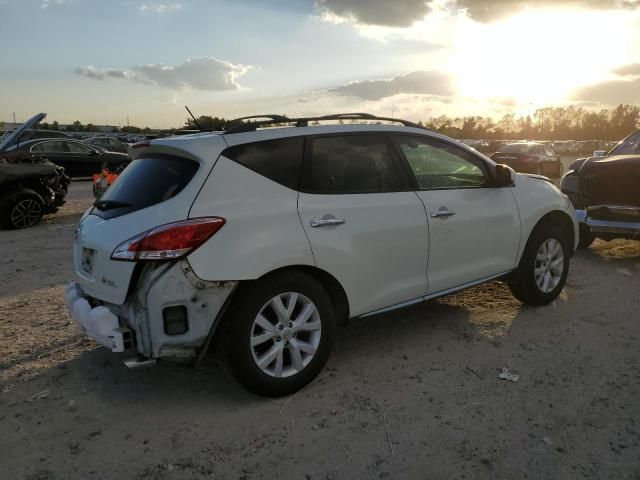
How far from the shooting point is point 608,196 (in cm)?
677

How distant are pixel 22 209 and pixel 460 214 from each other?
839cm

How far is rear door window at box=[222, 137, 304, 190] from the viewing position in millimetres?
3240

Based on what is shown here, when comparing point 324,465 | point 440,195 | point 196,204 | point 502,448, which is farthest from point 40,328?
point 502,448

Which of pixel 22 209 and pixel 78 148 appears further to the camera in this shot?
pixel 78 148

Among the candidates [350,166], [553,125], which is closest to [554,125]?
[553,125]

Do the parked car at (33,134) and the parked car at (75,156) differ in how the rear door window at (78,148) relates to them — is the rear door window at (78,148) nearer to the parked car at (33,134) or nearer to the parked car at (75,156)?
the parked car at (75,156)

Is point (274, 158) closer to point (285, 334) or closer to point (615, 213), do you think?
point (285, 334)

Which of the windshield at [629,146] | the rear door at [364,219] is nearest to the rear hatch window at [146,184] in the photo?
the rear door at [364,219]

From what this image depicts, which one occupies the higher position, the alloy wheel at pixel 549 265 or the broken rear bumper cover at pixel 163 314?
the broken rear bumper cover at pixel 163 314

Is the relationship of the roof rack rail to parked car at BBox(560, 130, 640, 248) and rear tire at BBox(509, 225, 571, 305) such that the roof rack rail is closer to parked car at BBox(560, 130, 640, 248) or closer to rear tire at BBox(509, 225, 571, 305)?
rear tire at BBox(509, 225, 571, 305)

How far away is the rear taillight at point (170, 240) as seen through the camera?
288 centimetres

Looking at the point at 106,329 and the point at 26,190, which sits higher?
the point at 26,190

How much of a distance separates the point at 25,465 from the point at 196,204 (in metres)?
1.60

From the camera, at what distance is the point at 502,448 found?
108 inches
